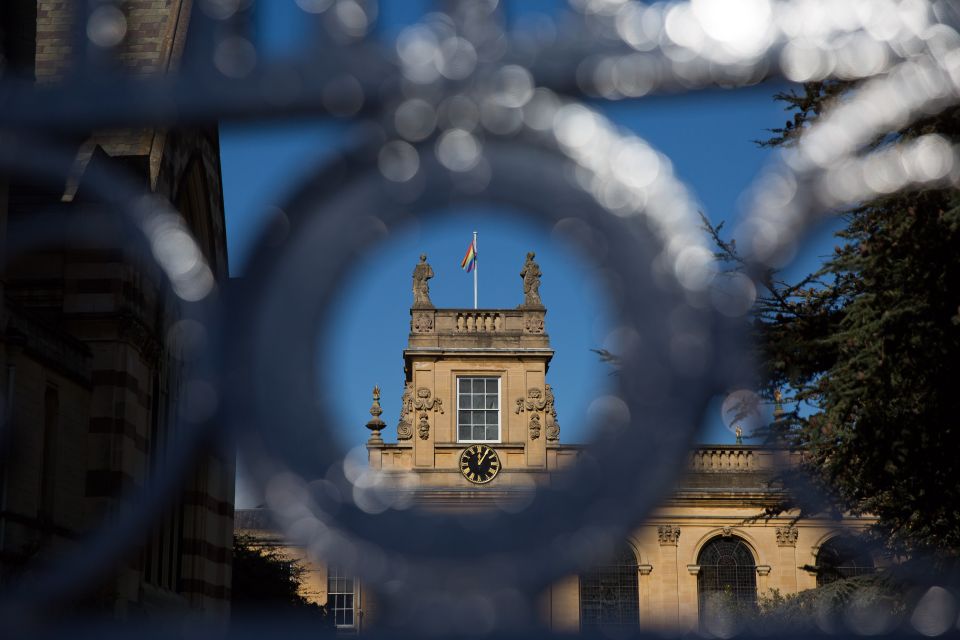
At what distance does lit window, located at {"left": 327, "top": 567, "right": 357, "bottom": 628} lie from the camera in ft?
5.60

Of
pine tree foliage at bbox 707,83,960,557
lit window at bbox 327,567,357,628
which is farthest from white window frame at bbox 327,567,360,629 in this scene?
pine tree foliage at bbox 707,83,960,557

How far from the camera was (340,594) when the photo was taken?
5.87 ft

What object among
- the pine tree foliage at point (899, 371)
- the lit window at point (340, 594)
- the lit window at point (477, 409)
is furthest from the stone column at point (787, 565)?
the lit window at point (340, 594)

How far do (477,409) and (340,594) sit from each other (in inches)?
1234

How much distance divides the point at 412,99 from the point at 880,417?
7.58 meters

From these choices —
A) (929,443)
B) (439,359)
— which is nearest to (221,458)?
(929,443)

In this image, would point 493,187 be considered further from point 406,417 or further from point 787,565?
point 787,565

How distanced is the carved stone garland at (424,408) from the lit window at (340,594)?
29937 mm

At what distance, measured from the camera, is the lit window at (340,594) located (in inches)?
67.2

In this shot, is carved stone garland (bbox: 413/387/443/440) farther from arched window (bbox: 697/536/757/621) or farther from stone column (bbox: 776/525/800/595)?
stone column (bbox: 776/525/800/595)

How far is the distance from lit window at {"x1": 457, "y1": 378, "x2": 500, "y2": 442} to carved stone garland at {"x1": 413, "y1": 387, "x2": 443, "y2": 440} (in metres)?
0.79

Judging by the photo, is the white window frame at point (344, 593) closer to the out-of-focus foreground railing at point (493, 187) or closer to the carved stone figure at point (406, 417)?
the out-of-focus foreground railing at point (493, 187)

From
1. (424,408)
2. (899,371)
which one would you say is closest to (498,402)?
(424,408)

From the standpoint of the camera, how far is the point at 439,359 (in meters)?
31.0
